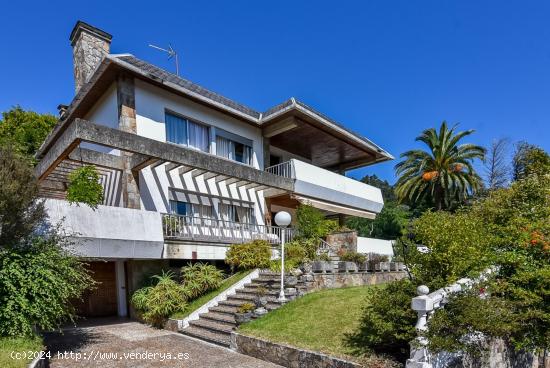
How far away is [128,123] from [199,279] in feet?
23.5

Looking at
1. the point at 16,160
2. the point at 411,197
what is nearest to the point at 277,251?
the point at 16,160

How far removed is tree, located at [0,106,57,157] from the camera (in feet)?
86.0

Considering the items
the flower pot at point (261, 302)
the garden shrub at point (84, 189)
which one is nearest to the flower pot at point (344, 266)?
the flower pot at point (261, 302)

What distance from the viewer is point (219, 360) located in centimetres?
879

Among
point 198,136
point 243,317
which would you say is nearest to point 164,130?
point 198,136

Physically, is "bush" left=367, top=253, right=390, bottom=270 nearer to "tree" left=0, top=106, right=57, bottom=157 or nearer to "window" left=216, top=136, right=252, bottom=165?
"window" left=216, top=136, right=252, bottom=165

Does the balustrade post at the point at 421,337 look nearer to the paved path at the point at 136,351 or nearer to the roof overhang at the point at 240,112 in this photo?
the paved path at the point at 136,351

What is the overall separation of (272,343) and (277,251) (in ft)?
25.6

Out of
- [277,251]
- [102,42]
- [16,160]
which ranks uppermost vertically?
[102,42]

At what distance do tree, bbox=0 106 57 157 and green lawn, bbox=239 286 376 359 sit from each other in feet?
79.9

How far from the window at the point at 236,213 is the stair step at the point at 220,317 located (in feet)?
20.7

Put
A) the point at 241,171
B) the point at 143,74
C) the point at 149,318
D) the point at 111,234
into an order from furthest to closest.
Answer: the point at 241,171 → the point at 143,74 → the point at 149,318 → the point at 111,234

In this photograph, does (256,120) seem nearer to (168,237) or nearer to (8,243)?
(168,237)

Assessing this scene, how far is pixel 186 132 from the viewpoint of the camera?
17.0 meters
